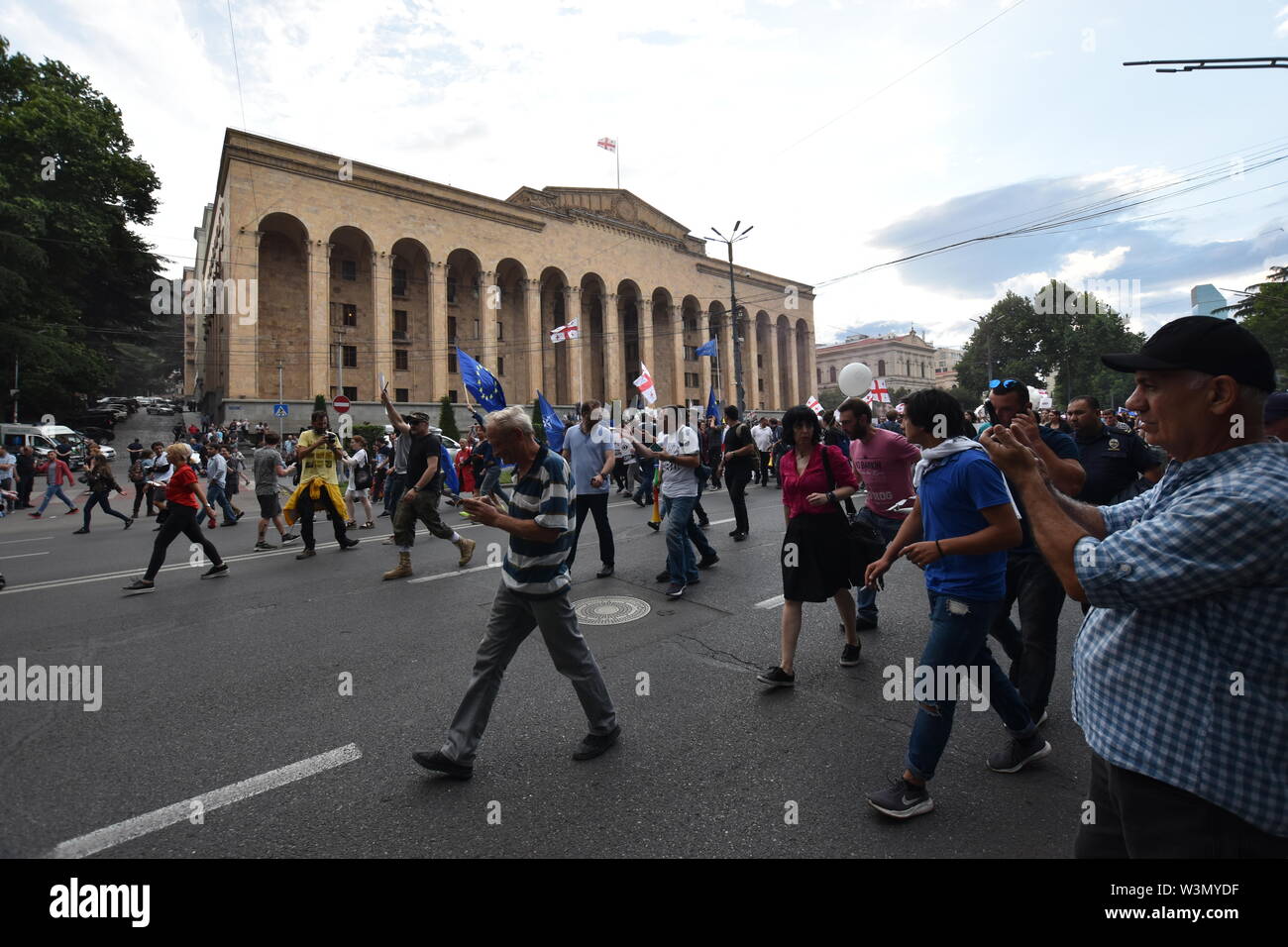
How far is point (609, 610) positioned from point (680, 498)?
1.55 metres

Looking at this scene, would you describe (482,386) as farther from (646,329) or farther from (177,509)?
(646,329)

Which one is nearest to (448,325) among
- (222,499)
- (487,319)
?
(487,319)

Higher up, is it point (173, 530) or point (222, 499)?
point (222, 499)

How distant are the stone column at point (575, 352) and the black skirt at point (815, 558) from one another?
48.0 metres

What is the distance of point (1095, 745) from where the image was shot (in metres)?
1.60

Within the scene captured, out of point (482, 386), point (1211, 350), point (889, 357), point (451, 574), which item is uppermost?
point (889, 357)

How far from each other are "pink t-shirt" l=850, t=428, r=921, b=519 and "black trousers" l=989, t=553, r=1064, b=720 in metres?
1.36

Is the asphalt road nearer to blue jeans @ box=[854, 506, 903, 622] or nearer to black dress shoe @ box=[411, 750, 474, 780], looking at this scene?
black dress shoe @ box=[411, 750, 474, 780]

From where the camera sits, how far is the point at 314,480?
30.0 feet

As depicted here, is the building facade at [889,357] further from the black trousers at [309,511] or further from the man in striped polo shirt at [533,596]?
the man in striped polo shirt at [533,596]
